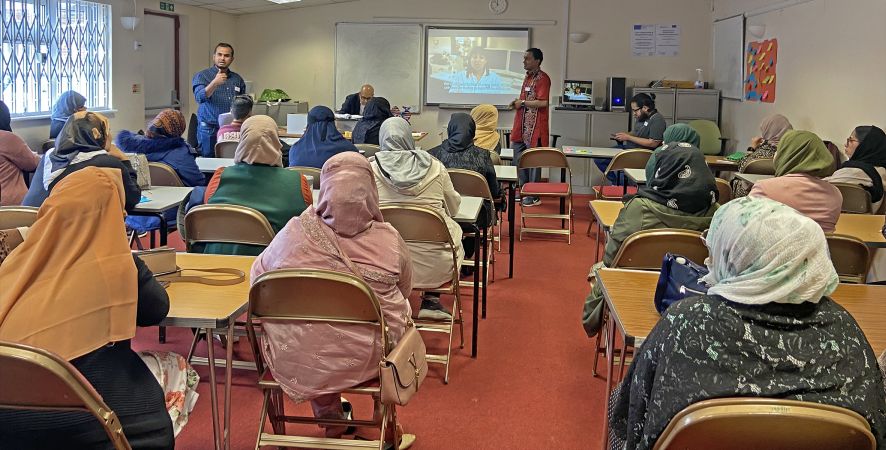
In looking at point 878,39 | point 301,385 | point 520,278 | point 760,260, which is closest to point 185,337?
point 301,385

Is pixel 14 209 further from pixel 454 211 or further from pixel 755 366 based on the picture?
pixel 755 366

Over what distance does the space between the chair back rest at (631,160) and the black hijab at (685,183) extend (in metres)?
3.37

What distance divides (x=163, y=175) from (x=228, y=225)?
5.88 ft

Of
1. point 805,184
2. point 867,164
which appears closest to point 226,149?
point 805,184

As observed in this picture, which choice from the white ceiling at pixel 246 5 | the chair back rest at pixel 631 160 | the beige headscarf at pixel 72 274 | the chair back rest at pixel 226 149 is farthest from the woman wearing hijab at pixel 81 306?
the white ceiling at pixel 246 5

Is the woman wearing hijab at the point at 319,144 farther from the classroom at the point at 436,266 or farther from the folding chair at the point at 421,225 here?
the folding chair at the point at 421,225

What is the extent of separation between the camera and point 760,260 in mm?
1790

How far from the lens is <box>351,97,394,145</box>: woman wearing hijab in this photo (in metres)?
7.11

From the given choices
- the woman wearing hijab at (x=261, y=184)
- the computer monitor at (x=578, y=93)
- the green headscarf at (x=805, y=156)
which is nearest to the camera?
the woman wearing hijab at (x=261, y=184)

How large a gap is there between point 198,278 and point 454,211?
1.78m

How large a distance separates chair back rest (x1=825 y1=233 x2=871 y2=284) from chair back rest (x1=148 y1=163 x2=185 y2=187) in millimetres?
3629

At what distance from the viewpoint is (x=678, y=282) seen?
237 centimetres

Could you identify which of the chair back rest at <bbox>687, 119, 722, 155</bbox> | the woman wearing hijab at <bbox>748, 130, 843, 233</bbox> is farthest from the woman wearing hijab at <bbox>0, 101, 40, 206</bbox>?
the chair back rest at <bbox>687, 119, 722, 155</bbox>

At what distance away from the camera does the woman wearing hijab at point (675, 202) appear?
372cm
